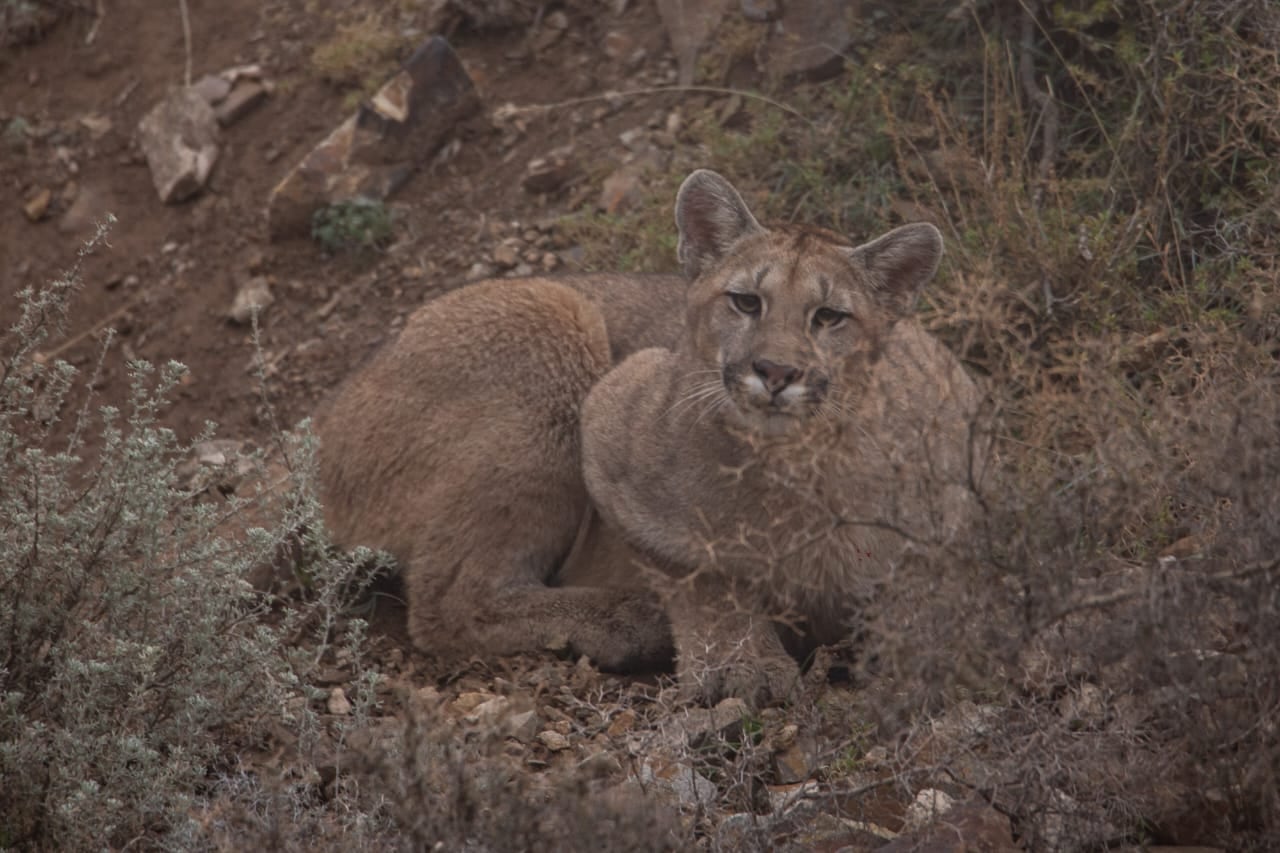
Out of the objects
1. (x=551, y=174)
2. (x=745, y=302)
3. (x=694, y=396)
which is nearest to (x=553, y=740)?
(x=694, y=396)

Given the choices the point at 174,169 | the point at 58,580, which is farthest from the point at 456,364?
the point at 174,169

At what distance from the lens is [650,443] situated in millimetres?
5262

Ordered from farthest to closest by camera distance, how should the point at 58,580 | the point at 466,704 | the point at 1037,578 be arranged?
1. the point at 466,704
2. the point at 58,580
3. the point at 1037,578

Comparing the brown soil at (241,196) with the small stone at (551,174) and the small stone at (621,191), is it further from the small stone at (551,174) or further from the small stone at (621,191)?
the small stone at (621,191)

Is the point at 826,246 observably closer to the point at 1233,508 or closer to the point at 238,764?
the point at 1233,508

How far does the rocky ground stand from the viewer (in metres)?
7.82

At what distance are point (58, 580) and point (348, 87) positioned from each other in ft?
16.6

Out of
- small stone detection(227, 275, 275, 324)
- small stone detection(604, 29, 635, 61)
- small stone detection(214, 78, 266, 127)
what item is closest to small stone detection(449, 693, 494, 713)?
small stone detection(227, 275, 275, 324)

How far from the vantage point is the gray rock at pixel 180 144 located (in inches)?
338

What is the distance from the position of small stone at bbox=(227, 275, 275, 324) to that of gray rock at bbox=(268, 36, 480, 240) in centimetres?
31

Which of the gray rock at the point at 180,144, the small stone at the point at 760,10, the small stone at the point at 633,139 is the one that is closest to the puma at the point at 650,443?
the small stone at the point at 633,139

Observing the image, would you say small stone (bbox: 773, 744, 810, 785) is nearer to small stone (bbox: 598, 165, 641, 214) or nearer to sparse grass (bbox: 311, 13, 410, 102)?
small stone (bbox: 598, 165, 641, 214)

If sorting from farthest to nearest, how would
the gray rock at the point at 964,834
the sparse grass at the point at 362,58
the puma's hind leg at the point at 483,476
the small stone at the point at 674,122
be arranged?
the sparse grass at the point at 362,58
the small stone at the point at 674,122
the puma's hind leg at the point at 483,476
the gray rock at the point at 964,834

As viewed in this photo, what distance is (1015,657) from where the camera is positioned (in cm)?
337
